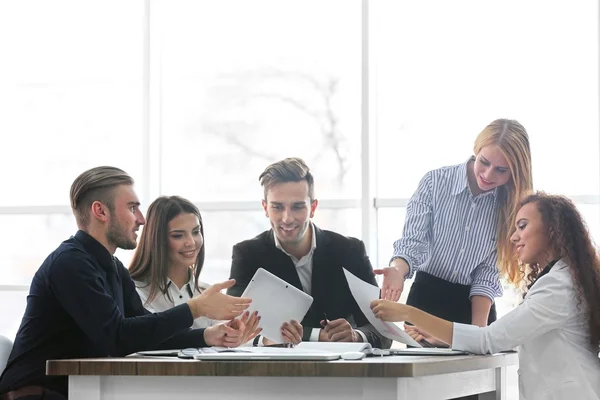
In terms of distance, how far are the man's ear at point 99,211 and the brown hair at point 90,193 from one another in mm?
12

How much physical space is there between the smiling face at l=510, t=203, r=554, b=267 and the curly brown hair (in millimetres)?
16

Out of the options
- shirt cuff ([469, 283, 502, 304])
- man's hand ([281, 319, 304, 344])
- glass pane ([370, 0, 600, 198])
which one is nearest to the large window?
glass pane ([370, 0, 600, 198])

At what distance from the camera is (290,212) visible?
3.73 metres

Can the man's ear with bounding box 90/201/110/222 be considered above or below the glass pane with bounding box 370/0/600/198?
below

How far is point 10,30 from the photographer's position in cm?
598

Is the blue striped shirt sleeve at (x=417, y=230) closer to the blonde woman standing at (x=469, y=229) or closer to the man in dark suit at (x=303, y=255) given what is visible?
the blonde woman standing at (x=469, y=229)

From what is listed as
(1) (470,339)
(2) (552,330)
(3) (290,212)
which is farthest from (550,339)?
(3) (290,212)

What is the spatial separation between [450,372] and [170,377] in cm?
71

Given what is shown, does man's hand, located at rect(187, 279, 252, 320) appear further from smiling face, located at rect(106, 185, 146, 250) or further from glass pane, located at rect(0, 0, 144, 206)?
glass pane, located at rect(0, 0, 144, 206)

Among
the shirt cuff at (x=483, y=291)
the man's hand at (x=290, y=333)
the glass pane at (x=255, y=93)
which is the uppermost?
the glass pane at (x=255, y=93)

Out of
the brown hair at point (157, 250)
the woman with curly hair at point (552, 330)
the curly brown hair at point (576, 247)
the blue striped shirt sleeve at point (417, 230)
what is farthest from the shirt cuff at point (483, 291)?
the brown hair at point (157, 250)

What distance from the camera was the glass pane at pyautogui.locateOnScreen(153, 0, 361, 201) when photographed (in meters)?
5.36

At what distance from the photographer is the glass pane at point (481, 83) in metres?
5.00

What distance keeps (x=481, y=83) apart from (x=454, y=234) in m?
1.74
